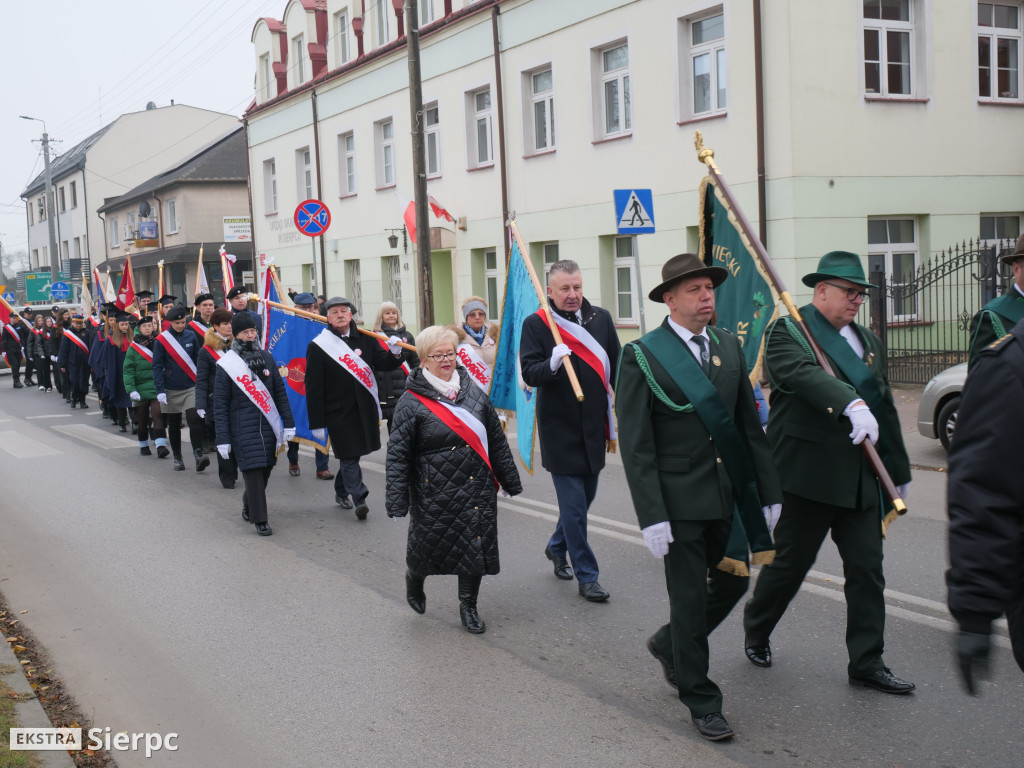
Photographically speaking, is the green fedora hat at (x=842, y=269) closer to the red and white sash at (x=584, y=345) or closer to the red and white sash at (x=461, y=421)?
the red and white sash at (x=584, y=345)

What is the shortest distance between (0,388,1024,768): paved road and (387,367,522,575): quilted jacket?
0.42 meters

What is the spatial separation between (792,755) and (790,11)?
13.7m

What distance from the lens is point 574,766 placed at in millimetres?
4188

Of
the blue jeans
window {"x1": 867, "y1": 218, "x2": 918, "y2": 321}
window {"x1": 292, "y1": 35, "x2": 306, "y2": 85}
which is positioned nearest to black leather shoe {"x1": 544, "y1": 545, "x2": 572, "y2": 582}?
the blue jeans

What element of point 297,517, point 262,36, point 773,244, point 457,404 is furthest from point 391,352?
point 262,36

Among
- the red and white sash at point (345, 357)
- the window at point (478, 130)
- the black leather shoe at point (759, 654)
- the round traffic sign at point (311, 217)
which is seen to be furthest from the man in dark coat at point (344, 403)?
the window at point (478, 130)

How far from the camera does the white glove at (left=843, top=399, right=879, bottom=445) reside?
441 cm

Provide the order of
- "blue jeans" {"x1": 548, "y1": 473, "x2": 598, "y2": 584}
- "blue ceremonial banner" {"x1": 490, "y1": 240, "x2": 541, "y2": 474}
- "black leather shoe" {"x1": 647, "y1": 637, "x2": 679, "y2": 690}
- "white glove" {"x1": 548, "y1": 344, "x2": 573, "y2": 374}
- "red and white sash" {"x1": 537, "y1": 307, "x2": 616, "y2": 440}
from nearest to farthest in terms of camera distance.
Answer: "black leather shoe" {"x1": 647, "y1": 637, "x2": 679, "y2": 690} → "white glove" {"x1": 548, "y1": 344, "x2": 573, "y2": 374} → "blue jeans" {"x1": 548, "y1": 473, "x2": 598, "y2": 584} → "red and white sash" {"x1": 537, "y1": 307, "x2": 616, "y2": 440} → "blue ceremonial banner" {"x1": 490, "y1": 240, "x2": 541, "y2": 474}

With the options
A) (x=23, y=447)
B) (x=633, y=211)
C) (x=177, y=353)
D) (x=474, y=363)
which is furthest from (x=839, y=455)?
(x=23, y=447)

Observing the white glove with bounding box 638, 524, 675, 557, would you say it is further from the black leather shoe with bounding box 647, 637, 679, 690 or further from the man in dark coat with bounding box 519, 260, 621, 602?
the man in dark coat with bounding box 519, 260, 621, 602

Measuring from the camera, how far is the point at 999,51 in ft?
59.0

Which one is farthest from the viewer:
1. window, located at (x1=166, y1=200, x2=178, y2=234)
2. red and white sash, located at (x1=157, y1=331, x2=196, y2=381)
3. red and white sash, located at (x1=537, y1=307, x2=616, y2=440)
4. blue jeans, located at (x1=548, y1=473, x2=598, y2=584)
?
window, located at (x1=166, y1=200, x2=178, y2=234)

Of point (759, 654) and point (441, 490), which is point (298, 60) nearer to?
point (441, 490)

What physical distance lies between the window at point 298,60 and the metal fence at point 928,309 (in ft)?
68.2
